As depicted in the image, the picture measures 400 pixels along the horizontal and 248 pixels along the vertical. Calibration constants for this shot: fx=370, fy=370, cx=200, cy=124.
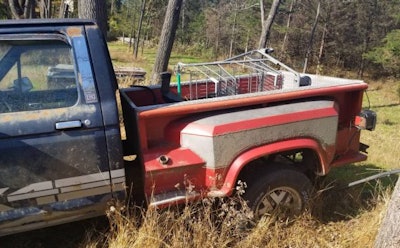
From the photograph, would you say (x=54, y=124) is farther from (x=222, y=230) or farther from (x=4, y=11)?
(x=4, y=11)

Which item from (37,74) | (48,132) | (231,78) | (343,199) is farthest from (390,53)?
(48,132)

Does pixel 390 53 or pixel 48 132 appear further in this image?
pixel 390 53

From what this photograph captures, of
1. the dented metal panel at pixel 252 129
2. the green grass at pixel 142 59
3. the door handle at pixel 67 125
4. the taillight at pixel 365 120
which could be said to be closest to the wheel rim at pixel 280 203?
the dented metal panel at pixel 252 129

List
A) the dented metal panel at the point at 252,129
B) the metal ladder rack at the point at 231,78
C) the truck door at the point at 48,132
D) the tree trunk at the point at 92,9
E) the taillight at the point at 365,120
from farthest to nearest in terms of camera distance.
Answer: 1. the tree trunk at the point at 92,9
2. the metal ladder rack at the point at 231,78
3. the taillight at the point at 365,120
4. the dented metal panel at the point at 252,129
5. the truck door at the point at 48,132

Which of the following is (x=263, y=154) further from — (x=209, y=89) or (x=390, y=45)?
(x=390, y=45)

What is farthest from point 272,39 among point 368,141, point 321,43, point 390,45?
point 368,141

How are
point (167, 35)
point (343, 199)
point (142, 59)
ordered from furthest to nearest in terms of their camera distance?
point (142, 59), point (167, 35), point (343, 199)

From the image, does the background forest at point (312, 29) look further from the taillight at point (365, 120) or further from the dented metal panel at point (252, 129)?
the dented metal panel at point (252, 129)

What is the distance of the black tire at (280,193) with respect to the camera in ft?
10.6

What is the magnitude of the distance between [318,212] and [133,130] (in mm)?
2059

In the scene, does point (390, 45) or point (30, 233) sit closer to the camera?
point (30, 233)

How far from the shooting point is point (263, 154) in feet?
9.91

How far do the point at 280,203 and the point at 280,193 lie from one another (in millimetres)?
99

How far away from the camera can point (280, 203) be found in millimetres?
3420
